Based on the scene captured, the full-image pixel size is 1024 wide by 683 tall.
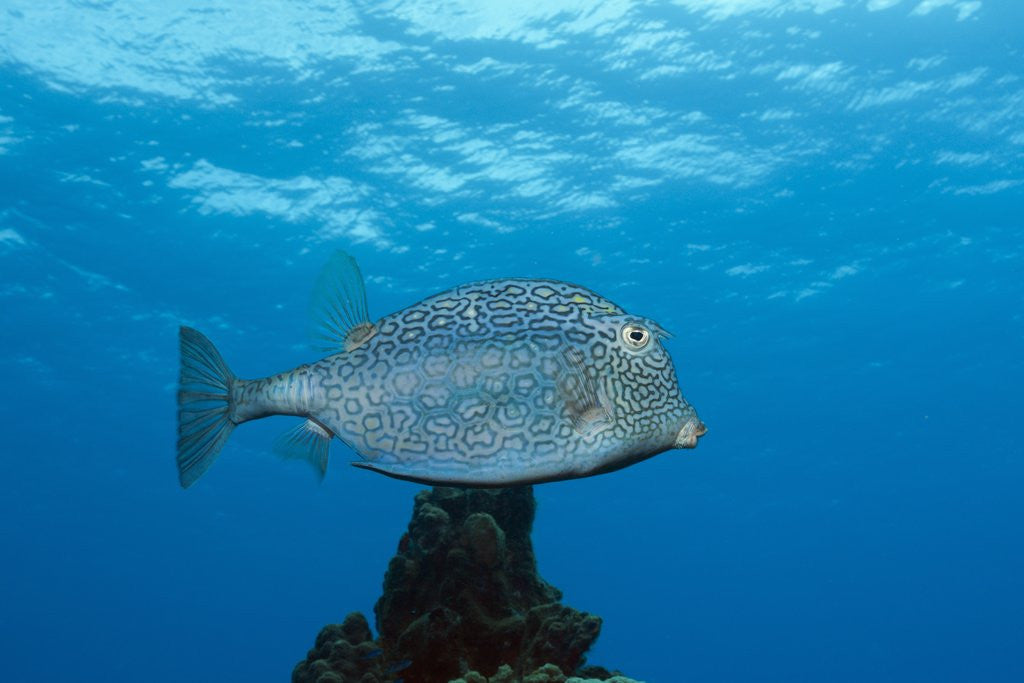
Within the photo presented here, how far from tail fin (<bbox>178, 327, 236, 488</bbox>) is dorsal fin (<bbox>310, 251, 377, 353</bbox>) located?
435 mm

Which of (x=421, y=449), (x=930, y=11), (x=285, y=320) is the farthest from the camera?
(x=285, y=320)

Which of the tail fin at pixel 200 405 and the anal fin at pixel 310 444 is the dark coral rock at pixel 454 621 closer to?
the anal fin at pixel 310 444

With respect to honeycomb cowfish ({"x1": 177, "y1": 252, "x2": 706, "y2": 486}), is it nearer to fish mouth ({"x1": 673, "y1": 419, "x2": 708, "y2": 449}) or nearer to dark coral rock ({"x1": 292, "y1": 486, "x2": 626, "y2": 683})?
fish mouth ({"x1": 673, "y1": 419, "x2": 708, "y2": 449})

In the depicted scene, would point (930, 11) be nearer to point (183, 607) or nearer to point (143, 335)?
point (143, 335)

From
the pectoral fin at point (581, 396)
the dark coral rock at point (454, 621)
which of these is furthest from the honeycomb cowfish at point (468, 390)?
the dark coral rock at point (454, 621)

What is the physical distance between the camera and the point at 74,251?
83.5ft

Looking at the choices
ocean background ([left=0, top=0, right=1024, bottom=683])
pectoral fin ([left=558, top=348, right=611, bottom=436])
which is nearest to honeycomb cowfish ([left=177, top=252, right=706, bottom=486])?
pectoral fin ([left=558, top=348, right=611, bottom=436])

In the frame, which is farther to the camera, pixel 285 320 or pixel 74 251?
pixel 285 320

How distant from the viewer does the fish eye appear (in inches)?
106

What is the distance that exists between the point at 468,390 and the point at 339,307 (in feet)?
2.48

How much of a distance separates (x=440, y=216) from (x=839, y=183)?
12.7m

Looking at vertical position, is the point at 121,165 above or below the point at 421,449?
above

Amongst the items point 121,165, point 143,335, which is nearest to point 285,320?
point 143,335

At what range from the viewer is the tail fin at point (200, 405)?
2916 mm
